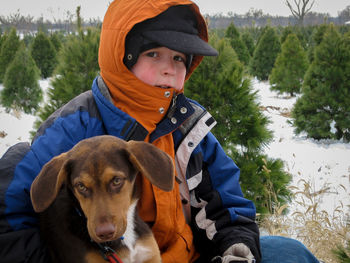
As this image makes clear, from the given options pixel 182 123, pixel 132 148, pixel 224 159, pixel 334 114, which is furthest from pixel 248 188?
pixel 334 114

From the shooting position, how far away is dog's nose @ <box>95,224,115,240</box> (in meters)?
1.64

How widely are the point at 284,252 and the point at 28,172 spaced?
1.85 m

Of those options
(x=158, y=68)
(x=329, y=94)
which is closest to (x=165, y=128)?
(x=158, y=68)

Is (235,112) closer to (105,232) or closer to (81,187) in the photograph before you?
(81,187)

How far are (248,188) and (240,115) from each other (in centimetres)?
98

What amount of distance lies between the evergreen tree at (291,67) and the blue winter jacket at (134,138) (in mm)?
14911

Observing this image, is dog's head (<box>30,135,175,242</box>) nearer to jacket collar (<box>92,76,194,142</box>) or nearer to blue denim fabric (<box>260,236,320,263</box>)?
jacket collar (<box>92,76,194,142</box>)

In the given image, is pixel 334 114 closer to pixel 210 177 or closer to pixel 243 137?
pixel 243 137

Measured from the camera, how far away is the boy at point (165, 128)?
2307 mm

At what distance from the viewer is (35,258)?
192 centimetres

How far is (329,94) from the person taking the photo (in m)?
10.2

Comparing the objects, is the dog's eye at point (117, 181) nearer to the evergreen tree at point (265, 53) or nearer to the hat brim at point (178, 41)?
the hat brim at point (178, 41)

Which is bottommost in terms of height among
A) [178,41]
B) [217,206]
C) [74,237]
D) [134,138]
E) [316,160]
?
[316,160]

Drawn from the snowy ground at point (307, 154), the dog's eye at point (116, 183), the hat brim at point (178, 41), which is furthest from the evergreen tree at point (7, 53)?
the dog's eye at point (116, 183)
